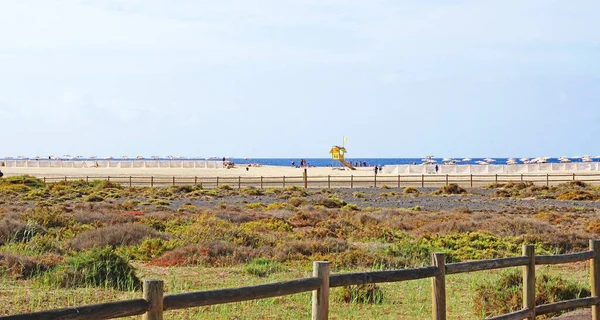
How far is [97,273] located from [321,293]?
7100mm

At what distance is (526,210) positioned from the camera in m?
35.5

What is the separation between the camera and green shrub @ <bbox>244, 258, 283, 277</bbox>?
14398 millimetres

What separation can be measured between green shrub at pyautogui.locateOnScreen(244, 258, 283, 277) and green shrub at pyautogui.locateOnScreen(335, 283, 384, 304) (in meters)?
2.51

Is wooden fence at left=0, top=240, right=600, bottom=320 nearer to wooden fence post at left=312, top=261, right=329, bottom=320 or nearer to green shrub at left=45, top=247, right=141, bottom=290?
wooden fence post at left=312, top=261, right=329, bottom=320

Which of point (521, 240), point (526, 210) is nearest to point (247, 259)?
point (521, 240)

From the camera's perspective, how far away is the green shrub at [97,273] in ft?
40.6

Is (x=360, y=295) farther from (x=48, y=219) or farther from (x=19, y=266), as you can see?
(x=48, y=219)

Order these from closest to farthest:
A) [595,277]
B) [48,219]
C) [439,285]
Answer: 1. [439,285]
2. [595,277]
3. [48,219]

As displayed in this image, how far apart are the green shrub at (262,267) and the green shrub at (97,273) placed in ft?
7.56

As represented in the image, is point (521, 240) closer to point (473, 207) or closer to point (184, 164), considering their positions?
point (473, 207)

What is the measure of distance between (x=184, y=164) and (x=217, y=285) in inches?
3809

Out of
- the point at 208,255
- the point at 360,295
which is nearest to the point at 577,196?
the point at 208,255

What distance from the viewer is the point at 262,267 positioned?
14.7m

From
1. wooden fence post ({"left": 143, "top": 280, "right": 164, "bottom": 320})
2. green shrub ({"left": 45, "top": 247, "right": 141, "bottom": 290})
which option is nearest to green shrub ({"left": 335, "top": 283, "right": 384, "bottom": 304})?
green shrub ({"left": 45, "top": 247, "right": 141, "bottom": 290})
